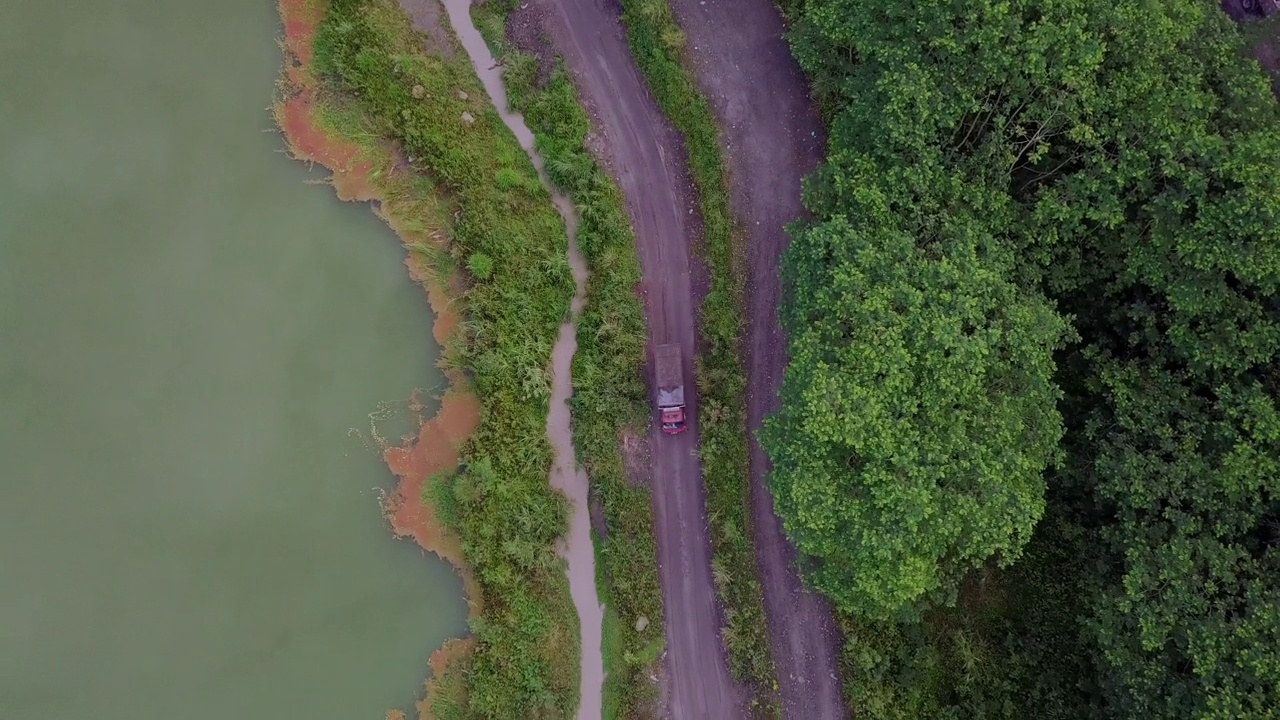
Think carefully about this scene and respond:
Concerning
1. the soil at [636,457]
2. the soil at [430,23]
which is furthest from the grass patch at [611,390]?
the soil at [430,23]

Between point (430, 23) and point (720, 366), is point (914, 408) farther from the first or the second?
point (430, 23)

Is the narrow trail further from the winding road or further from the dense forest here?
the dense forest

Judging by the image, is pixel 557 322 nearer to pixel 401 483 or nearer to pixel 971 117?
pixel 401 483

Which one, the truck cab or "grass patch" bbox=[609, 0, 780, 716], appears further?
the truck cab

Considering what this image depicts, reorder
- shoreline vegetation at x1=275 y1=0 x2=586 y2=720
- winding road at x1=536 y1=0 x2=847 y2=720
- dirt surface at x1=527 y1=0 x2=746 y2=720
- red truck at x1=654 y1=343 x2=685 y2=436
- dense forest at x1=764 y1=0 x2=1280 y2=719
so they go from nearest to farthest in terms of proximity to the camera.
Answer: dense forest at x1=764 y1=0 x2=1280 y2=719
winding road at x1=536 y1=0 x2=847 y2=720
dirt surface at x1=527 y1=0 x2=746 y2=720
red truck at x1=654 y1=343 x2=685 y2=436
shoreline vegetation at x1=275 y1=0 x2=586 y2=720

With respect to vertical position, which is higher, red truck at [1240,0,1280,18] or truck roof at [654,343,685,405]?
red truck at [1240,0,1280,18]

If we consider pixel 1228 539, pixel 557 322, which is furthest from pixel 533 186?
pixel 1228 539

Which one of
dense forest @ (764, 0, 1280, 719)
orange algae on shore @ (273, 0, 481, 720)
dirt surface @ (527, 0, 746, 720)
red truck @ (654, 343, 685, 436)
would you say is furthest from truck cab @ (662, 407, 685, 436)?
orange algae on shore @ (273, 0, 481, 720)

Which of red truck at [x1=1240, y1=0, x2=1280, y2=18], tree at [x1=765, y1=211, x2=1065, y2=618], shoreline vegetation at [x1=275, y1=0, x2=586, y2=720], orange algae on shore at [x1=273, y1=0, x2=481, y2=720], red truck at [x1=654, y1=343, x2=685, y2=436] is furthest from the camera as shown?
orange algae on shore at [x1=273, y1=0, x2=481, y2=720]
